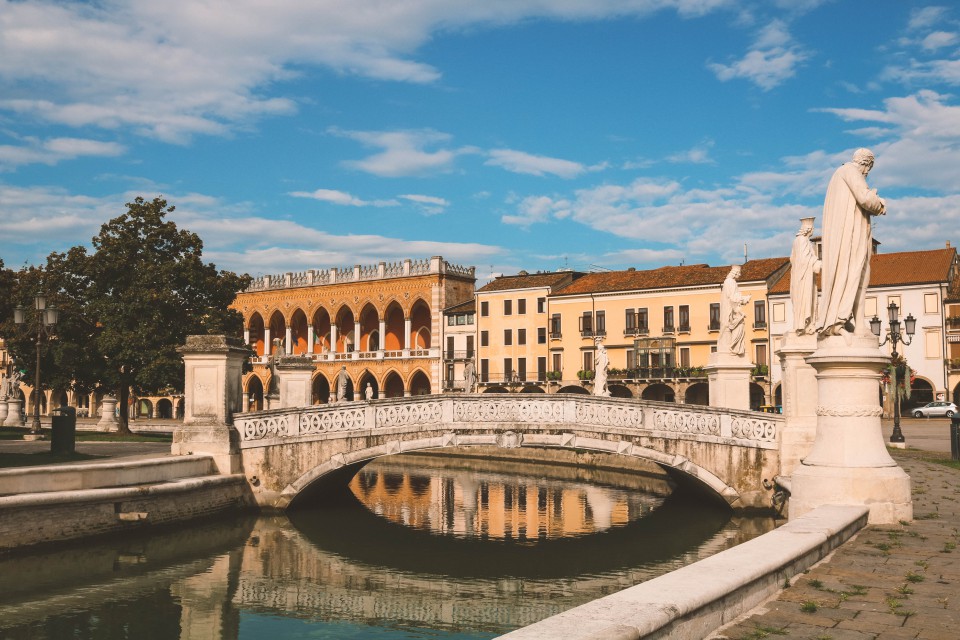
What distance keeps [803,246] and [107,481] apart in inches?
480

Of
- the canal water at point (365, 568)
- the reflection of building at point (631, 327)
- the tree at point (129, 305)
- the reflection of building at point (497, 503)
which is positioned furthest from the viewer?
the reflection of building at point (631, 327)

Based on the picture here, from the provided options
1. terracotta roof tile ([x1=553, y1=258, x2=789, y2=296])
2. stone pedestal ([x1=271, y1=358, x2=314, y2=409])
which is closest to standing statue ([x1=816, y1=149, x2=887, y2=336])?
stone pedestal ([x1=271, y1=358, x2=314, y2=409])

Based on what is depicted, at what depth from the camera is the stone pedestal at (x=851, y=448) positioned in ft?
28.5

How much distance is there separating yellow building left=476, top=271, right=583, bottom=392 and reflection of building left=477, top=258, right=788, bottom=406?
0.07 m

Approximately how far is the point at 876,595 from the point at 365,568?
10682 millimetres

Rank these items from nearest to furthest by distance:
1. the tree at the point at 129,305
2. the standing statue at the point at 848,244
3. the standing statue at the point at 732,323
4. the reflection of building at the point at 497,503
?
the standing statue at the point at 848,244 → the reflection of building at the point at 497,503 → the standing statue at the point at 732,323 → the tree at the point at 129,305

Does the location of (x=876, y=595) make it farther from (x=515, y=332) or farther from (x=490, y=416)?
(x=515, y=332)

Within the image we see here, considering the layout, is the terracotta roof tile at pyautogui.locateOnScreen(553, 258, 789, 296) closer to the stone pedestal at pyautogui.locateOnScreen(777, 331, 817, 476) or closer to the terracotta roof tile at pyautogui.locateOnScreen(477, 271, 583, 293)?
the terracotta roof tile at pyautogui.locateOnScreen(477, 271, 583, 293)

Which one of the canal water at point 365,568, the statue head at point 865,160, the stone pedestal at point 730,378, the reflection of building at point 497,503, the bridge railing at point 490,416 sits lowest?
the reflection of building at point 497,503

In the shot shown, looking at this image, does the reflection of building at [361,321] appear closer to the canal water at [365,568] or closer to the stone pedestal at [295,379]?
the stone pedestal at [295,379]

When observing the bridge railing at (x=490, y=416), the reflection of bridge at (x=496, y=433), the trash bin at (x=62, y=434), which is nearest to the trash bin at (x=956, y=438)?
the reflection of bridge at (x=496, y=433)

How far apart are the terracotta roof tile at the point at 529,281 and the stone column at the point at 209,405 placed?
4409 centimetres

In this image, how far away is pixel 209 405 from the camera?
720 inches

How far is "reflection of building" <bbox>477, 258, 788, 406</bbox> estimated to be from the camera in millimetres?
54781
